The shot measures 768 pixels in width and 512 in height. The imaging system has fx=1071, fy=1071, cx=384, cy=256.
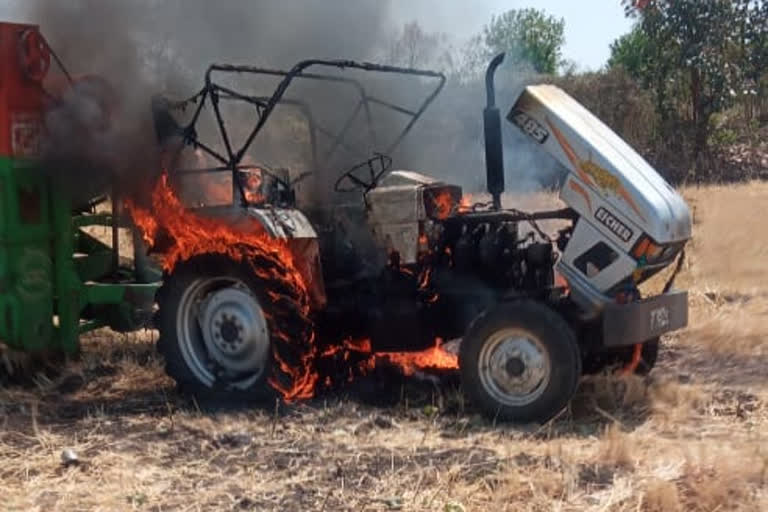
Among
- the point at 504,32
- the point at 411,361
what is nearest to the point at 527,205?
the point at 411,361

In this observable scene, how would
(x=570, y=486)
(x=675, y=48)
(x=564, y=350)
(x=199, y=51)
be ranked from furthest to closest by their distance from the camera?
(x=675, y=48) → (x=199, y=51) → (x=564, y=350) → (x=570, y=486)

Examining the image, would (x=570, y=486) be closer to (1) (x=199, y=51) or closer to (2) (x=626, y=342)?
(2) (x=626, y=342)

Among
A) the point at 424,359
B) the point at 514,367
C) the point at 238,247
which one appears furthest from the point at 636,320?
the point at 238,247

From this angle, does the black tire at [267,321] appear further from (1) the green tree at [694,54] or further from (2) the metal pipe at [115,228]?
(1) the green tree at [694,54]

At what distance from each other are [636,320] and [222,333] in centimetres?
262

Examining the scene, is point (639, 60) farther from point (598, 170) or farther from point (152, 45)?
point (598, 170)

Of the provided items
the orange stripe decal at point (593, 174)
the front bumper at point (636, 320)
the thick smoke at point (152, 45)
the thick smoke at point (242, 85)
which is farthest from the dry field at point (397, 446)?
the thick smoke at point (152, 45)

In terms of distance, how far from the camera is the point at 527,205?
280 inches

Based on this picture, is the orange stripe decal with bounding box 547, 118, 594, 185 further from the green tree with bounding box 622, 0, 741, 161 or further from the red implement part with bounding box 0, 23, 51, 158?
the green tree with bounding box 622, 0, 741, 161

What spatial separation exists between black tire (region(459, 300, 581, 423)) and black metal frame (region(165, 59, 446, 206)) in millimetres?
1704

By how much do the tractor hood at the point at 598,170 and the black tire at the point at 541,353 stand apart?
72 centimetres

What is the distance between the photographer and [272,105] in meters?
6.46

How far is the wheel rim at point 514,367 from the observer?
6.11 meters

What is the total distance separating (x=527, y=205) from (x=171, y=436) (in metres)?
2.76
